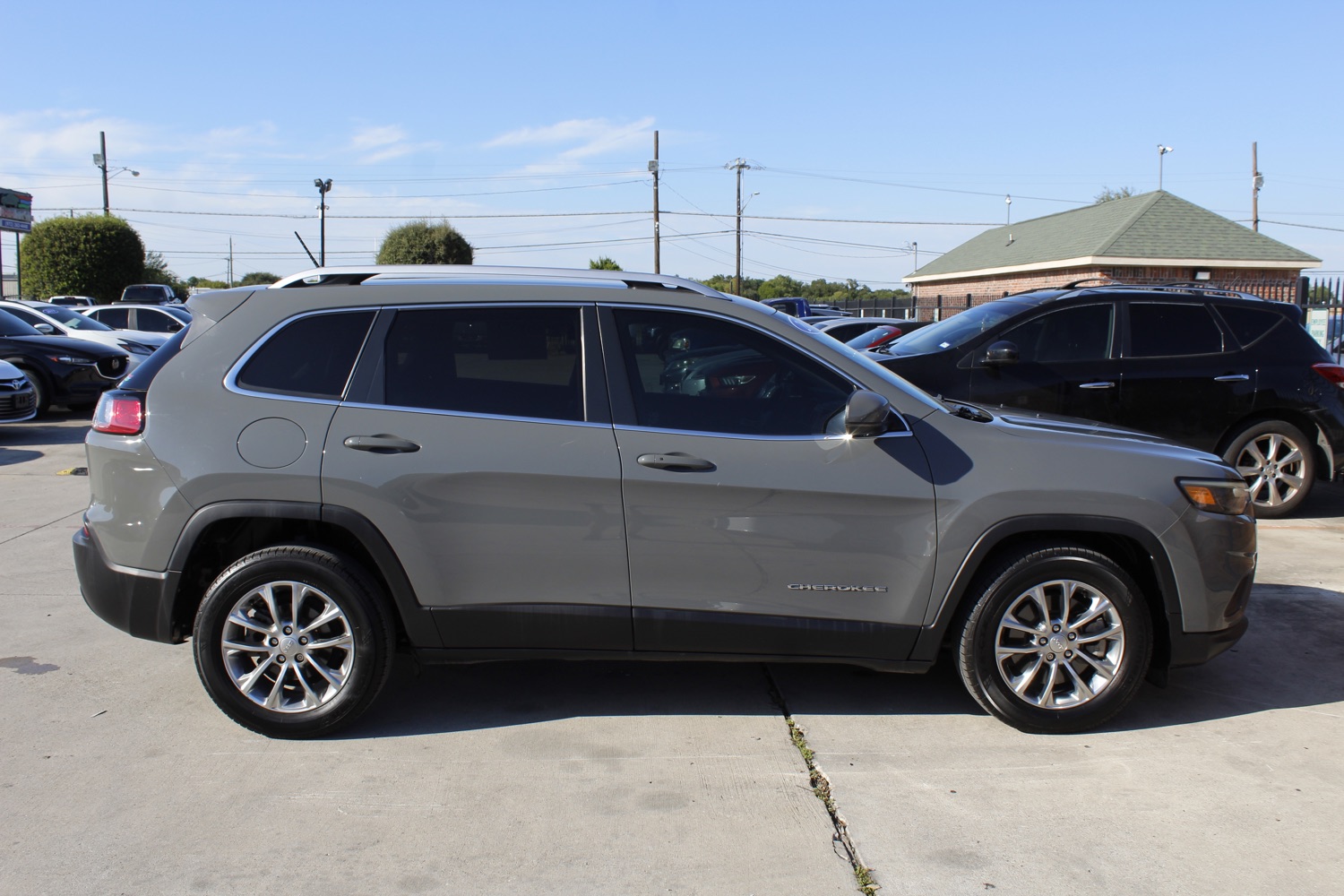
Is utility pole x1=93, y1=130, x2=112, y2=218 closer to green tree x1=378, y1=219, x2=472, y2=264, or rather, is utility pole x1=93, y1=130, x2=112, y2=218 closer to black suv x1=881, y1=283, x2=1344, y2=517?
green tree x1=378, y1=219, x2=472, y2=264

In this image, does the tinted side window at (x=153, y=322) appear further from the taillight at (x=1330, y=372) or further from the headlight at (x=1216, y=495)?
the headlight at (x=1216, y=495)

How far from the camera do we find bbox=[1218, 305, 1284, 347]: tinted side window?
27.1ft

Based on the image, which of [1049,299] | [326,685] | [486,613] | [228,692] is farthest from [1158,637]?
[1049,299]

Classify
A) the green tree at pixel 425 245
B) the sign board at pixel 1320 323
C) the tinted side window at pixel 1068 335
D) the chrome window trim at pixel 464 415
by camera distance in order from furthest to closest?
the green tree at pixel 425 245, the sign board at pixel 1320 323, the tinted side window at pixel 1068 335, the chrome window trim at pixel 464 415

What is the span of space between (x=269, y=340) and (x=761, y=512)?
2051 mm

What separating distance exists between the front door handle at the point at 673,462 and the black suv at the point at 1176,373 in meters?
4.50

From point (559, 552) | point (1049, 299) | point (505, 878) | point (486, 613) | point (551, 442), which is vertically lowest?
point (505, 878)

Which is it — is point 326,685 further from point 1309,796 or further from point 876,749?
point 1309,796

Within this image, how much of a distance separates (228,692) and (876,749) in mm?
2522

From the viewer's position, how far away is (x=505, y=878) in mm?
3074

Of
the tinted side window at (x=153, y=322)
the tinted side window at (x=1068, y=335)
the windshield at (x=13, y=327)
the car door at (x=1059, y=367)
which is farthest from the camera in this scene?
the tinted side window at (x=153, y=322)

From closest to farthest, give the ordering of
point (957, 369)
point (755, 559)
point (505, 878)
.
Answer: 1. point (505, 878)
2. point (755, 559)
3. point (957, 369)

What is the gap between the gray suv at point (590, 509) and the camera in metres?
3.88

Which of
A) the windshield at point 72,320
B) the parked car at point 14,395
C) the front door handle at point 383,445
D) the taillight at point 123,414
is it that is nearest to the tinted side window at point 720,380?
the front door handle at point 383,445
